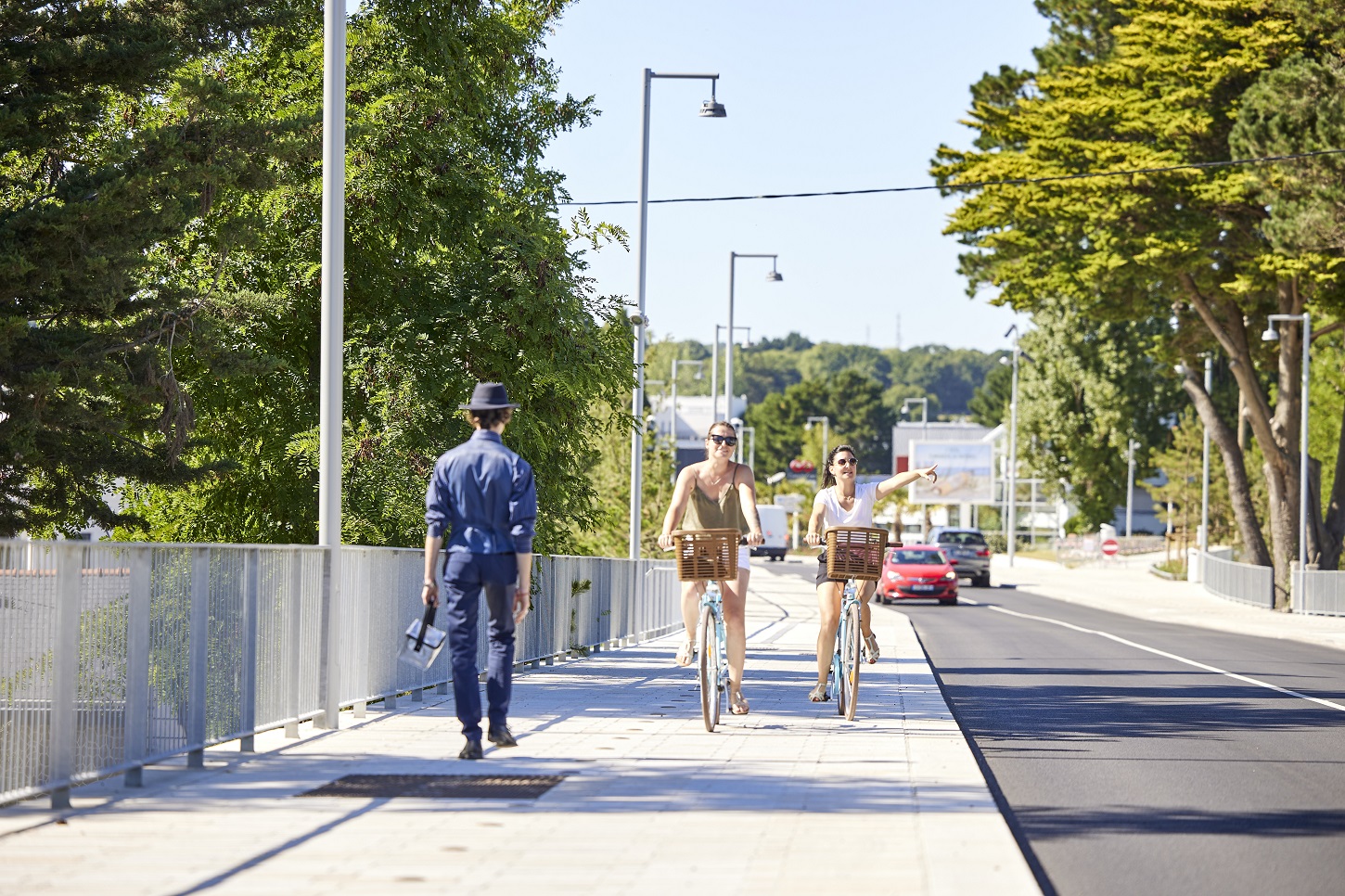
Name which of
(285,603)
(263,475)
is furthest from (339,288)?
(263,475)

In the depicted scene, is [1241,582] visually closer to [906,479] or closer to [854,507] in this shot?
[854,507]

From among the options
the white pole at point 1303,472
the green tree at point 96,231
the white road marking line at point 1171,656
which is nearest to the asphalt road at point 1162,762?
the white road marking line at point 1171,656

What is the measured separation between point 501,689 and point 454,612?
593 millimetres

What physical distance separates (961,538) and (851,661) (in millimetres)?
48429

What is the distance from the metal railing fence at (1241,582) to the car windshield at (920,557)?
24.4 ft

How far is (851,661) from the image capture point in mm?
12547

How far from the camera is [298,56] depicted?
1714 cm

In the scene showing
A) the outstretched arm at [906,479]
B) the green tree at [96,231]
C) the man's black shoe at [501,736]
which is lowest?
the man's black shoe at [501,736]

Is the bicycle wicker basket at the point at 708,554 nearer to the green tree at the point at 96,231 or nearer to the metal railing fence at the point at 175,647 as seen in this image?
the metal railing fence at the point at 175,647

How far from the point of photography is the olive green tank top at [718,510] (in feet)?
39.3

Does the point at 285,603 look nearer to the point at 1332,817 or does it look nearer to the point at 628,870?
the point at 628,870

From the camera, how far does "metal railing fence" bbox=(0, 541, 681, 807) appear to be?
7.74m

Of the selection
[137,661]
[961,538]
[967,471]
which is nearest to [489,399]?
[137,661]

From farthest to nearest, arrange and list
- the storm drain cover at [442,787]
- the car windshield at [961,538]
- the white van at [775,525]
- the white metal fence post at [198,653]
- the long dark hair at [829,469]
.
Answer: the white van at [775,525] → the car windshield at [961,538] → the long dark hair at [829,469] → the white metal fence post at [198,653] → the storm drain cover at [442,787]
